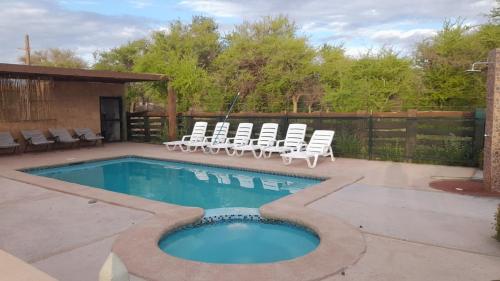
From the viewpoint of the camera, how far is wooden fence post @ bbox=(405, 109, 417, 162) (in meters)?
8.96

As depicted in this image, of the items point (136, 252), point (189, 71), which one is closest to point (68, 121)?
point (189, 71)

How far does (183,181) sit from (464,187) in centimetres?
557

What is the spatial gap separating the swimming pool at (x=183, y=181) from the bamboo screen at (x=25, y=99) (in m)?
3.61

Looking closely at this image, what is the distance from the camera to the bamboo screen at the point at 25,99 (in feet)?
38.7

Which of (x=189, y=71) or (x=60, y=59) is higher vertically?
(x=60, y=59)

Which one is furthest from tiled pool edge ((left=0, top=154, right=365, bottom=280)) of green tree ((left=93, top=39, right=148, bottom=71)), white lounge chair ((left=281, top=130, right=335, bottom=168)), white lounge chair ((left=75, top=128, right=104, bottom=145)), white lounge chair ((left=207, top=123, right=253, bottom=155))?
green tree ((left=93, top=39, right=148, bottom=71))

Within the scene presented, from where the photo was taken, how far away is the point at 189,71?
14805 mm

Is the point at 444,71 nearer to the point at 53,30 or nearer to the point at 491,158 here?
the point at 491,158

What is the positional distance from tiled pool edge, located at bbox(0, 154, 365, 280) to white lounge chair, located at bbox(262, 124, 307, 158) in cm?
382

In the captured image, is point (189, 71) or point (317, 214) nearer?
point (317, 214)

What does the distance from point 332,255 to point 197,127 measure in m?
9.41

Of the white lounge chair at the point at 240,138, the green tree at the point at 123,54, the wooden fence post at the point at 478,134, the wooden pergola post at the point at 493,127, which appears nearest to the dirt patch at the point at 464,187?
the wooden pergola post at the point at 493,127

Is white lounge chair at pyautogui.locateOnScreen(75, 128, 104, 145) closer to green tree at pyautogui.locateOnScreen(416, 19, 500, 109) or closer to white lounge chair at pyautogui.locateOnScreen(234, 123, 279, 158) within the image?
white lounge chair at pyautogui.locateOnScreen(234, 123, 279, 158)

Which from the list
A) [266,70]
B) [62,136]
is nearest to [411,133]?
[266,70]
